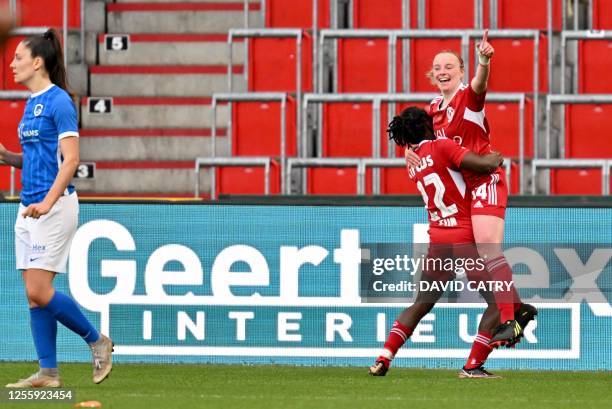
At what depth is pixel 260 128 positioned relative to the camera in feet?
42.7

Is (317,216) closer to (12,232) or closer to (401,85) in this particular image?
(12,232)

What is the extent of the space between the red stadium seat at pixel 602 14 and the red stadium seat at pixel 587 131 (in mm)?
1172

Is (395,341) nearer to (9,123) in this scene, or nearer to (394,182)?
(394,182)

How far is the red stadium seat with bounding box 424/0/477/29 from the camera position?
45.0 feet

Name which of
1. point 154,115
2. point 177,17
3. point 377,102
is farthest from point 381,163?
point 177,17

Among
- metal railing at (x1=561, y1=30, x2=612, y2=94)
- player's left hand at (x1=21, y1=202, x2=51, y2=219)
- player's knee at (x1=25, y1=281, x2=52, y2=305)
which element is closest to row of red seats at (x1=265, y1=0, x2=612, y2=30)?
metal railing at (x1=561, y1=30, x2=612, y2=94)

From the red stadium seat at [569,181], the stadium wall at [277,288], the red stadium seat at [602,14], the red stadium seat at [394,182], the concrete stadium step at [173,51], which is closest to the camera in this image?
the stadium wall at [277,288]

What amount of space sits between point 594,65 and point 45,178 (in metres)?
7.49

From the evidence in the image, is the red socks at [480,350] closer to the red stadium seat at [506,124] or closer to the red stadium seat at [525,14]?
the red stadium seat at [506,124]

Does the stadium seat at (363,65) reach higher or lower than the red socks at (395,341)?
higher

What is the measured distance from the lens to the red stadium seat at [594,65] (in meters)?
13.0

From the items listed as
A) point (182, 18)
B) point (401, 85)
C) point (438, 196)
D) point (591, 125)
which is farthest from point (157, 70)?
point (438, 196)

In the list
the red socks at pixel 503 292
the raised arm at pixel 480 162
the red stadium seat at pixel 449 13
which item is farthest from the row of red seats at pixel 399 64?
the red socks at pixel 503 292

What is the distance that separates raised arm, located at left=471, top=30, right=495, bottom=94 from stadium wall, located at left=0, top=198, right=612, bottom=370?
5.15ft
